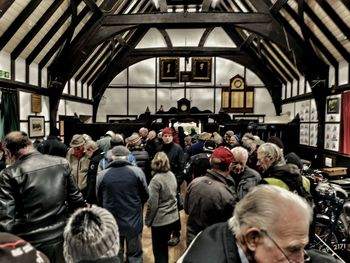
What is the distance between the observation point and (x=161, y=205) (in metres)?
3.39

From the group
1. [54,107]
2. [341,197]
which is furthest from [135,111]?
[341,197]

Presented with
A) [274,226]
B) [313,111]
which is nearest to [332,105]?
[313,111]

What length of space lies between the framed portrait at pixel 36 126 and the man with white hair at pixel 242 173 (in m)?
6.73

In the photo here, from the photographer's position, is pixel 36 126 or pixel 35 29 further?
pixel 36 126

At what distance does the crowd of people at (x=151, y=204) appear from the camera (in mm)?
1126

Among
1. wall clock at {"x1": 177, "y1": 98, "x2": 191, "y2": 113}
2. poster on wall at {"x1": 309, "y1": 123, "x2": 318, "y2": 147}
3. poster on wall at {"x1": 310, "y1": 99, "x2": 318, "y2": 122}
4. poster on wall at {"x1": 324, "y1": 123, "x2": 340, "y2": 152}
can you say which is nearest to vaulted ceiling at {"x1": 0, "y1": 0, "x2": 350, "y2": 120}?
poster on wall at {"x1": 324, "y1": 123, "x2": 340, "y2": 152}

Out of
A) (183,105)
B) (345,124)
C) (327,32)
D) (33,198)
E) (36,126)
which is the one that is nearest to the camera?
(33,198)

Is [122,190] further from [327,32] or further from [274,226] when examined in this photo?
[327,32]

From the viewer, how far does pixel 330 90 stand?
8.56 metres

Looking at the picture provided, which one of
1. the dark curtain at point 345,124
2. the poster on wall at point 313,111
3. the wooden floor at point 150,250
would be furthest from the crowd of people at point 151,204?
the poster on wall at point 313,111

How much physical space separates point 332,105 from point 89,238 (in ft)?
28.5

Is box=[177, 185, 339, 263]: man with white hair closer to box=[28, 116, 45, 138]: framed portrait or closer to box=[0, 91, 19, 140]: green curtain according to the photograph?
box=[0, 91, 19, 140]: green curtain

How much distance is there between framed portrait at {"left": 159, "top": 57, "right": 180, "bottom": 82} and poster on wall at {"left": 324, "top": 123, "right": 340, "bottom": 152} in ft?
22.0

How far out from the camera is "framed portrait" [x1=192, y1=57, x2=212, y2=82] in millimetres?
13422
